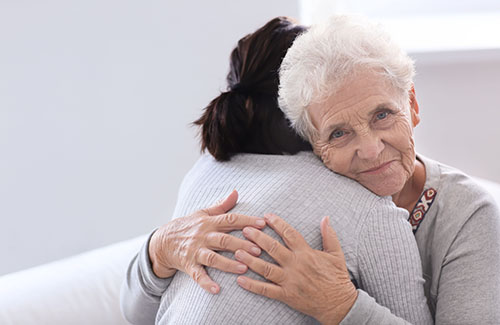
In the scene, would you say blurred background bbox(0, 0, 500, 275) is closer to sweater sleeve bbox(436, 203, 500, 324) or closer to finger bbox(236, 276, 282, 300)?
sweater sleeve bbox(436, 203, 500, 324)

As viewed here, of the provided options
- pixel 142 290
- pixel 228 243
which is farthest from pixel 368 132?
pixel 142 290

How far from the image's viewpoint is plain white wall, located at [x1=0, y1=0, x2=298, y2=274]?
264 cm

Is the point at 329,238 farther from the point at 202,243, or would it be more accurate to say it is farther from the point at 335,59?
the point at 335,59

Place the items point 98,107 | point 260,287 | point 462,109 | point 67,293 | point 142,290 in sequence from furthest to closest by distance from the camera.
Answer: point 98,107 < point 462,109 < point 67,293 < point 142,290 < point 260,287

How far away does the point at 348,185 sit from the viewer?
1.36 m

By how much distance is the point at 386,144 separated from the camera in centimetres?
140

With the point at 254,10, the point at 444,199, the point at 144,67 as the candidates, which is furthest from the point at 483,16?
the point at 444,199

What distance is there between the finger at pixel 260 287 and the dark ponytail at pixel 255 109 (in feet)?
1.14

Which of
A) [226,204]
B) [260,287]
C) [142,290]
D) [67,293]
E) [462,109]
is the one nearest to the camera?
[260,287]

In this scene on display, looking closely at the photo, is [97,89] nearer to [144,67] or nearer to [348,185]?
[144,67]

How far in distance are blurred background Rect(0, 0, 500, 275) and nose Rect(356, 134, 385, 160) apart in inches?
48.3

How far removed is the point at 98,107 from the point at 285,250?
5.58ft

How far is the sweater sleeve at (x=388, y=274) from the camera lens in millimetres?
1252

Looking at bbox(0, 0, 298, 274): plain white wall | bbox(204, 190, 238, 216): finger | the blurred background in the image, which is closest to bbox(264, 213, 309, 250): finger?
bbox(204, 190, 238, 216): finger
